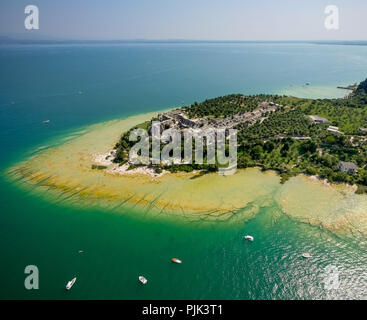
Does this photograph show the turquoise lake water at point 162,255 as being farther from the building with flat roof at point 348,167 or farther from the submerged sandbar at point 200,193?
the building with flat roof at point 348,167

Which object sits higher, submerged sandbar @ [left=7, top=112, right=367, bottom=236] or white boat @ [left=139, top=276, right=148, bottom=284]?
submerged sandbar @ [left=7, top=112, right=367, bottom=236]

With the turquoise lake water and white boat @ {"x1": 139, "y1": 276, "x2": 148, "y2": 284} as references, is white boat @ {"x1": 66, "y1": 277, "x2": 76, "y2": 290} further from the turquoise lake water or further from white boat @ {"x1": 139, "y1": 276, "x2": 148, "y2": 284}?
white boat @ {"x1": 139, "y1": 276, "x2": 148, "y2": 284}

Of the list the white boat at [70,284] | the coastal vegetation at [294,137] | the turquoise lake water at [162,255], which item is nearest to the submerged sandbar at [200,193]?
the turquoise lake water at [162,255]

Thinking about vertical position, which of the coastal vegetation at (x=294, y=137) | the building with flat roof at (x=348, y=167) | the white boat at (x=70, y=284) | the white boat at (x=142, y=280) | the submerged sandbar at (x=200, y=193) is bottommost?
the white boat at (x=70, y=284)

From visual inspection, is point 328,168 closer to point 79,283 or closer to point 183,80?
point 79,283

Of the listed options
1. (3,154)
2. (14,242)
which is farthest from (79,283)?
(3,154)

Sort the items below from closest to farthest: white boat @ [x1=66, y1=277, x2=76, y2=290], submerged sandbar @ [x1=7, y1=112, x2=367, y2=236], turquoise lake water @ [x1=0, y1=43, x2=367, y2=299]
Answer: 1. turquoise lake water @ [x1=0, y1=43, x2=367, y2=299]
2. white boat @ [x1=66, y1=277, x2=76, y2=290]
3. submerged sandbar @ [x1=7, y1=112, x2=367, y2=236]

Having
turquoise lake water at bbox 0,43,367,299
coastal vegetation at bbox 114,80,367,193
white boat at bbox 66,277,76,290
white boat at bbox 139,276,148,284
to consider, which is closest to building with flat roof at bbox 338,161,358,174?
coastal vegetation at bbox 114,80,367,193
